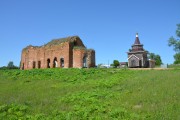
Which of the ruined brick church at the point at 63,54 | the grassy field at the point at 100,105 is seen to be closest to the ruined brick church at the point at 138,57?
the ruined brick church at the point at 63,54

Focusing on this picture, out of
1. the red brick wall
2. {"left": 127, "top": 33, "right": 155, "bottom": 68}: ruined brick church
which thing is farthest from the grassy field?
{"left": 127, "top": 33, "right": 155, "bottom": 68}: ruined brick church

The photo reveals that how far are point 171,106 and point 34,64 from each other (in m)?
37.0

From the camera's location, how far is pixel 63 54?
39.7 m

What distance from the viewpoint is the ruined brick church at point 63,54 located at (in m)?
38.8

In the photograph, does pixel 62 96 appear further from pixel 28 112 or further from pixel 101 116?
pixel 101 116

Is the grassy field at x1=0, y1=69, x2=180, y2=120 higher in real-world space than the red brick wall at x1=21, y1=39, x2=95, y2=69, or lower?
lower

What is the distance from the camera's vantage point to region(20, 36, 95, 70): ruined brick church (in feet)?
127

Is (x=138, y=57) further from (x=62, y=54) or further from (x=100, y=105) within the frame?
(x=100, y=105)

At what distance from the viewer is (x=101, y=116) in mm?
10383

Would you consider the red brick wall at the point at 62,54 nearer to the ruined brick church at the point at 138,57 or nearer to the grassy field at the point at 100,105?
the grassy field at the point at 100,105

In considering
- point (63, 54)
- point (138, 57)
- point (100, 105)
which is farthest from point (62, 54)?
point (138, 57)

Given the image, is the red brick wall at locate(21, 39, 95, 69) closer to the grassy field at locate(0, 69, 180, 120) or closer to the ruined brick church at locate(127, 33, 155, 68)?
the grassy field at locate(0, 69, 180, 120)

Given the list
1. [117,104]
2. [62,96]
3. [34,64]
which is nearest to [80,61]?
[34,64]

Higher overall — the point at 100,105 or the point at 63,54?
the point at 63,54
